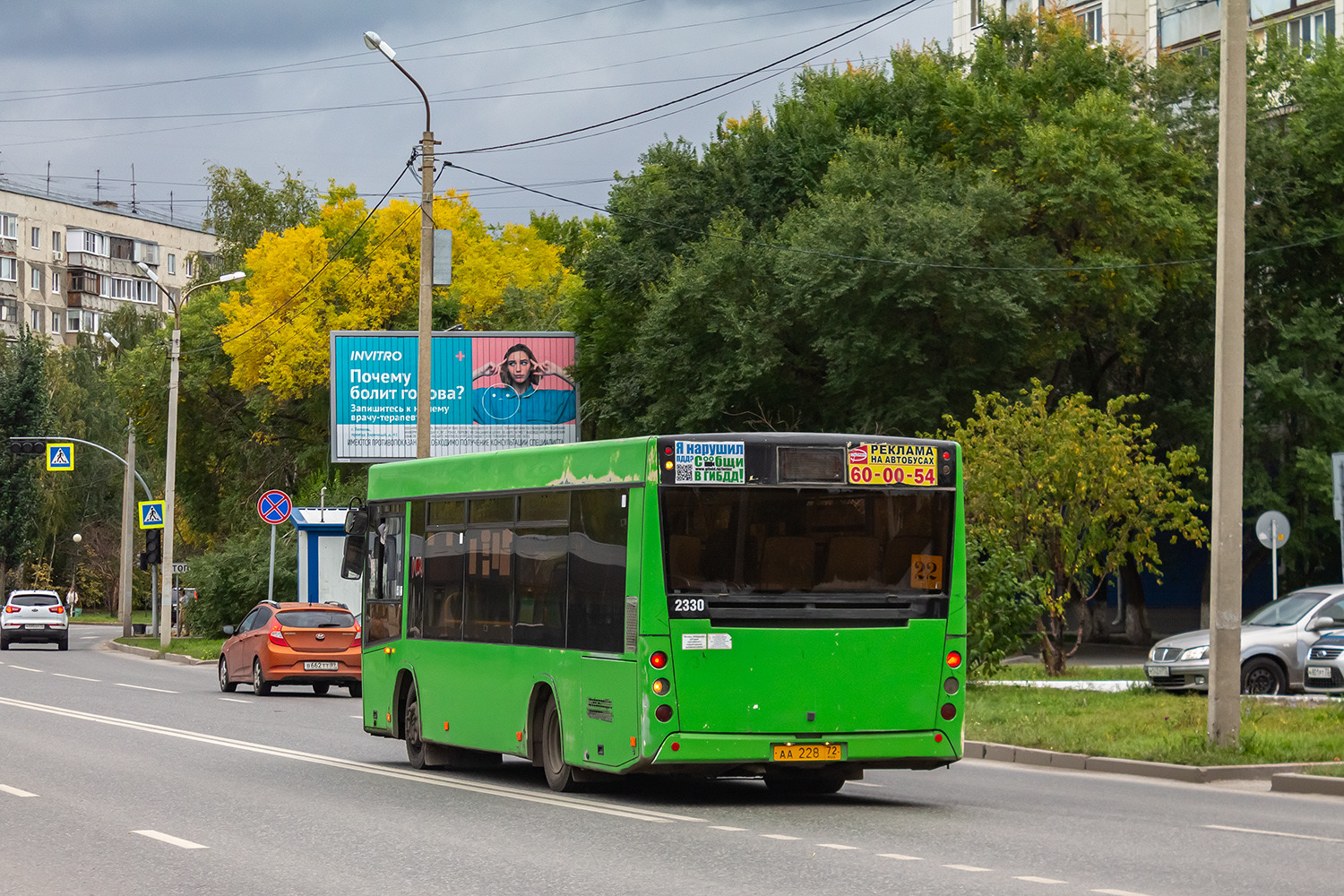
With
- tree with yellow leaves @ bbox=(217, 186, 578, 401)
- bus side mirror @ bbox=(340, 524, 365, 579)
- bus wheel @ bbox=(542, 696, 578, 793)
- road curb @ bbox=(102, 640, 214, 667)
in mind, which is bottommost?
road curb @ bbox=(102, 640, 214, 667)

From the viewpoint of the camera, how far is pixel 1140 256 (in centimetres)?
4038

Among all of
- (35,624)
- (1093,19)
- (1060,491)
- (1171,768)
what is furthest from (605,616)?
(1093,19)

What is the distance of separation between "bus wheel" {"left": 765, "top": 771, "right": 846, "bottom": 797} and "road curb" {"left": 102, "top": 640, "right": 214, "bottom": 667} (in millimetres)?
29492

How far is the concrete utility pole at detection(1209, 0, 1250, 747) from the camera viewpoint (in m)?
17.7

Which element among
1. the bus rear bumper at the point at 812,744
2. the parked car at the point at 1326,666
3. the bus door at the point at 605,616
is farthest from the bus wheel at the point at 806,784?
the parked car at the point at 1326,666

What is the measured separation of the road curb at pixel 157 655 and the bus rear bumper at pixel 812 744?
3156 centimetres

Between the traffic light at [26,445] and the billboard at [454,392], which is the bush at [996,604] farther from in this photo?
the traffic light at [26,445]

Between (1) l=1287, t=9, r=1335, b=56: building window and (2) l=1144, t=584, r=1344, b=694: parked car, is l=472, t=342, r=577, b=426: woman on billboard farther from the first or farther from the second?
(2) l=1144, t=584, r=1344, b=694: parked car

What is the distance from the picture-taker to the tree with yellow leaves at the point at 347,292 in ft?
192

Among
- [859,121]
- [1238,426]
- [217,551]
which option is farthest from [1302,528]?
[217,551]

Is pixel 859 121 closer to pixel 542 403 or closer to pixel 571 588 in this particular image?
pixel 542 403

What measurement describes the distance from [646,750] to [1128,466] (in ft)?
49.3

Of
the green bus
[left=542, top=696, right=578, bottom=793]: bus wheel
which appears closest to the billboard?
[left=542, top=696, right=578, bottom=793]: bus wheel

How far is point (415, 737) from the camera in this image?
17594 mm
